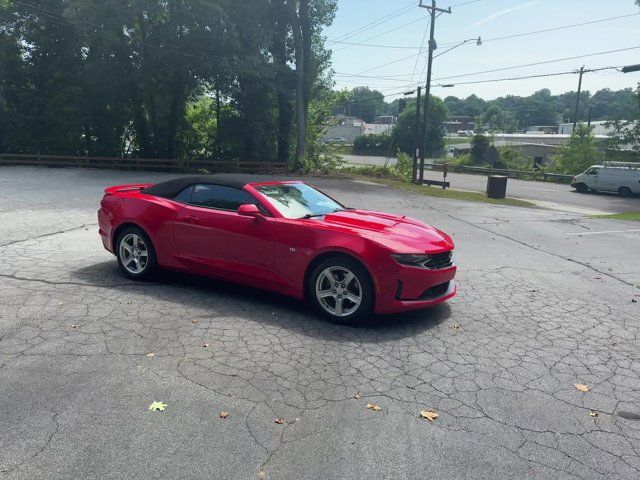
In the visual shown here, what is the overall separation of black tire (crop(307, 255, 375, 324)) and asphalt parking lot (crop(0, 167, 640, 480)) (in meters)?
0.16

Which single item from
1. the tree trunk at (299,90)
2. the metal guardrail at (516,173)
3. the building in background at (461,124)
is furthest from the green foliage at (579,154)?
the building in background at (461,124)

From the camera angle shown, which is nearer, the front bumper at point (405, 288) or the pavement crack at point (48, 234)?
the front bumper at point (405, 288)

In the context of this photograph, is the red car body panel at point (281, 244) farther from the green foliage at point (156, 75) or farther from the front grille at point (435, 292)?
the green foliage at point (156, 75)

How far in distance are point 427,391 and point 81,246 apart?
21.6 ft

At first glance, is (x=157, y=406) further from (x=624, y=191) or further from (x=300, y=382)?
(x=624, y=191)

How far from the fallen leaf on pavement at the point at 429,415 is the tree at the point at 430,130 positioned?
81.9m

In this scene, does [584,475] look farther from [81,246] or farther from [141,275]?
[81,246]

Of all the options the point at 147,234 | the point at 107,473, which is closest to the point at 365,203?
the point at 147,234

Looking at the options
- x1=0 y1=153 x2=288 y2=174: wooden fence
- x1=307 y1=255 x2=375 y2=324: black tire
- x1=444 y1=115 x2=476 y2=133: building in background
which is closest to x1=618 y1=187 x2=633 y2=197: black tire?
x1=0 y1=153 x2=288 y2=174: wooden fence

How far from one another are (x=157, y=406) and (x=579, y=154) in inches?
1829

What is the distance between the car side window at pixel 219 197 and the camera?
226 inches

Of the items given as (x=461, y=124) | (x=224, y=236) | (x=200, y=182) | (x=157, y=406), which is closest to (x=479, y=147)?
(x=200, y=182)

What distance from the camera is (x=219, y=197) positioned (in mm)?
5906

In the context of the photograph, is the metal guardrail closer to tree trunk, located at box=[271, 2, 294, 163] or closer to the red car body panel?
tree trunk, located at box=[271, 2, 294, 163]
